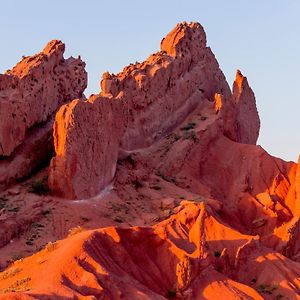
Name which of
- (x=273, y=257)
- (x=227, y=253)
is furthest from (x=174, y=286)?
(x=273, y=257)

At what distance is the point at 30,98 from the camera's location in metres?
27.6

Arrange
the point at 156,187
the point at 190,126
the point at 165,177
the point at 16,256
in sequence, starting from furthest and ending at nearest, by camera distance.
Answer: the point at 190,126 < the point at 165,177 < the point at 156,187 < the point at 16,256

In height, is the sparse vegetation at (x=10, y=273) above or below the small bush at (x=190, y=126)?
below

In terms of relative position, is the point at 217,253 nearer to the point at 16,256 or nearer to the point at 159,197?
the point at 159,197

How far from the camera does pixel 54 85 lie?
29562mm

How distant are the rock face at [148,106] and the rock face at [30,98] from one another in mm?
1619

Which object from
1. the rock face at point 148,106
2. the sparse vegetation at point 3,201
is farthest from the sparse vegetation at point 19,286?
the rock face at point 148,106

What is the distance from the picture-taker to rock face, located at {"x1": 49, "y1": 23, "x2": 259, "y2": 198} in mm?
26562

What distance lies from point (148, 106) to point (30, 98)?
8.66 metres

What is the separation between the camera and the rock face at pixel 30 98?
26.5 metres

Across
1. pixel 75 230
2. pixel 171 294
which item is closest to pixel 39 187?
pixel 75 230

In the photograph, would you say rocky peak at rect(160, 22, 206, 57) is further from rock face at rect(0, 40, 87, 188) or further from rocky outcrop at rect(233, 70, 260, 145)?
rock face at rect(0, 40, 87, 188)

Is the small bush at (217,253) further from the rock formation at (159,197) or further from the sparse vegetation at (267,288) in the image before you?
the sparse vegetation at (267,288)

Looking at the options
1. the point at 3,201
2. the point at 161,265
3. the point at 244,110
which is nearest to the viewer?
the point at 161,265
